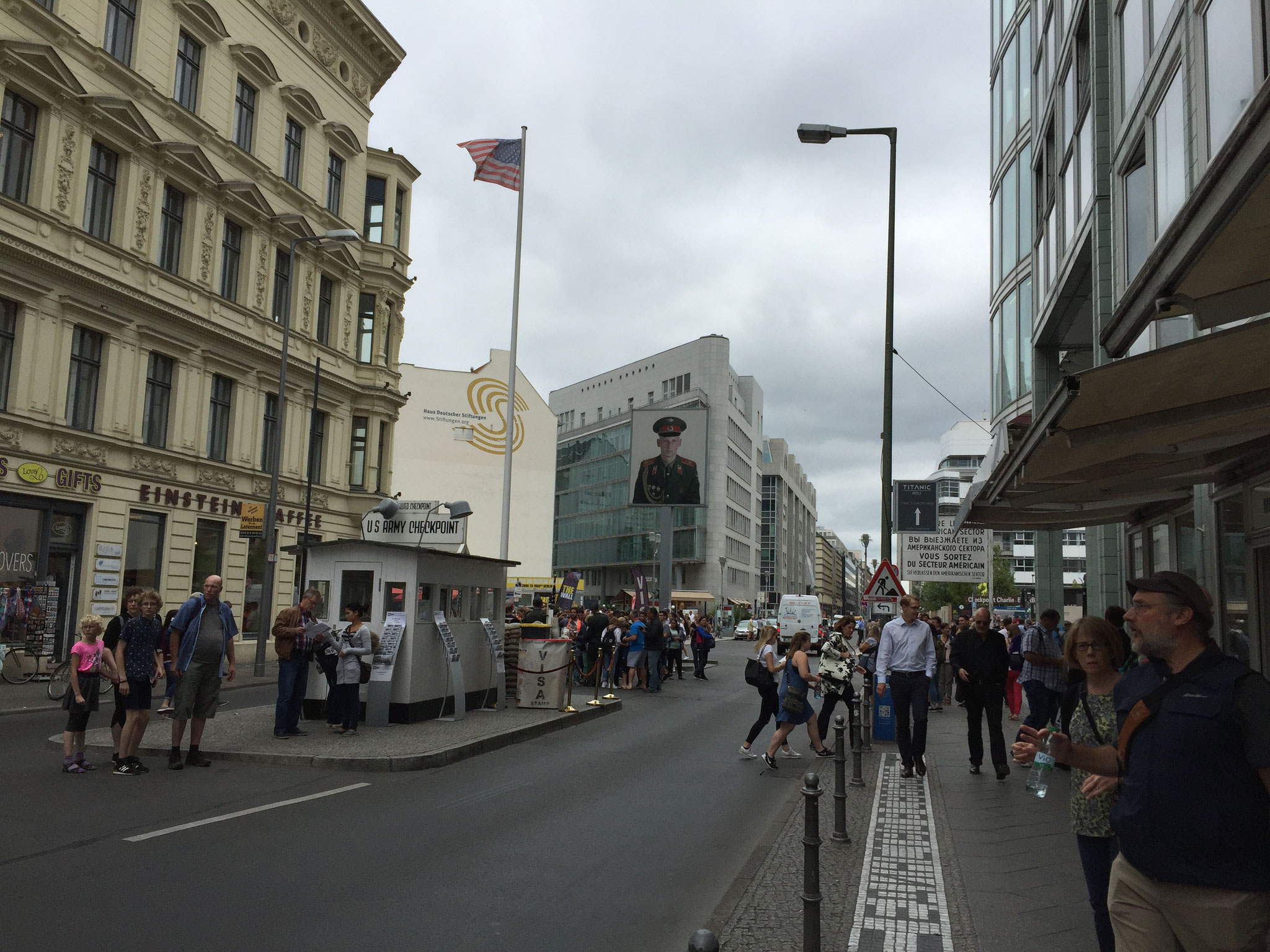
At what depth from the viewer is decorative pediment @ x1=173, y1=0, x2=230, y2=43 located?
1096 inches

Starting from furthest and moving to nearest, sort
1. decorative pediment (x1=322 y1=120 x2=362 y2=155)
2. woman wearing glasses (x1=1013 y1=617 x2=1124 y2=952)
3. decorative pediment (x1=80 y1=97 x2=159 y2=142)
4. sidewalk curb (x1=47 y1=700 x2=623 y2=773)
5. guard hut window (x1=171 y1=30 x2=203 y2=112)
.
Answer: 1. decorative pediment (x1=322 y1=120 x2=362 y2=155)
2. guard hut window (x1=171 y1=30 x2=203 y2=112)
3. decorative pediment (x1=80 y1=97 x2=159 y2=142)
4. sidewalk curb (x1=47 y1=700 x2=623 y2=773)
5. woman wearing glasses (x1=1013 y1=617 x2=1124 y2=952)

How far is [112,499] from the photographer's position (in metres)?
25.0

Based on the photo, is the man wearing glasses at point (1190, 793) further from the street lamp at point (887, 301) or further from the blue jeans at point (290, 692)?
the street lamp at point (887, 301)

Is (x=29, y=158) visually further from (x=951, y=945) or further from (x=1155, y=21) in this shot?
(x=951, y=945)

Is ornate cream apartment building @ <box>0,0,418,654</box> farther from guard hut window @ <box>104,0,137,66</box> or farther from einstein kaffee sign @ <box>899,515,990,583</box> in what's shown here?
einstein kaffee sign @ <box>899,515,990,583</box>

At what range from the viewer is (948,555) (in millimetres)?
20906

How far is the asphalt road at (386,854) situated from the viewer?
559 cm

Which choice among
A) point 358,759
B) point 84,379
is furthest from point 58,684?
point 84,379

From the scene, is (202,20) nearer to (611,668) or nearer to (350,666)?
(611,668)

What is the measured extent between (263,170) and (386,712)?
74.5ft

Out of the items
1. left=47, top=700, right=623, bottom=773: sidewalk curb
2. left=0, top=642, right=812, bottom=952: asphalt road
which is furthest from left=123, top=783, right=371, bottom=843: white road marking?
left=47, top=700, right=623, bottom=773: sidewalk curb

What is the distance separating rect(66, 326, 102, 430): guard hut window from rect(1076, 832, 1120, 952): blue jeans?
24.6 m

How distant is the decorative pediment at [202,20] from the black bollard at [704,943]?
3034 centimetres

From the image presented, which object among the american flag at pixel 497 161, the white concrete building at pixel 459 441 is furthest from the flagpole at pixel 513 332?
the white concrete building at pixel 459 441
